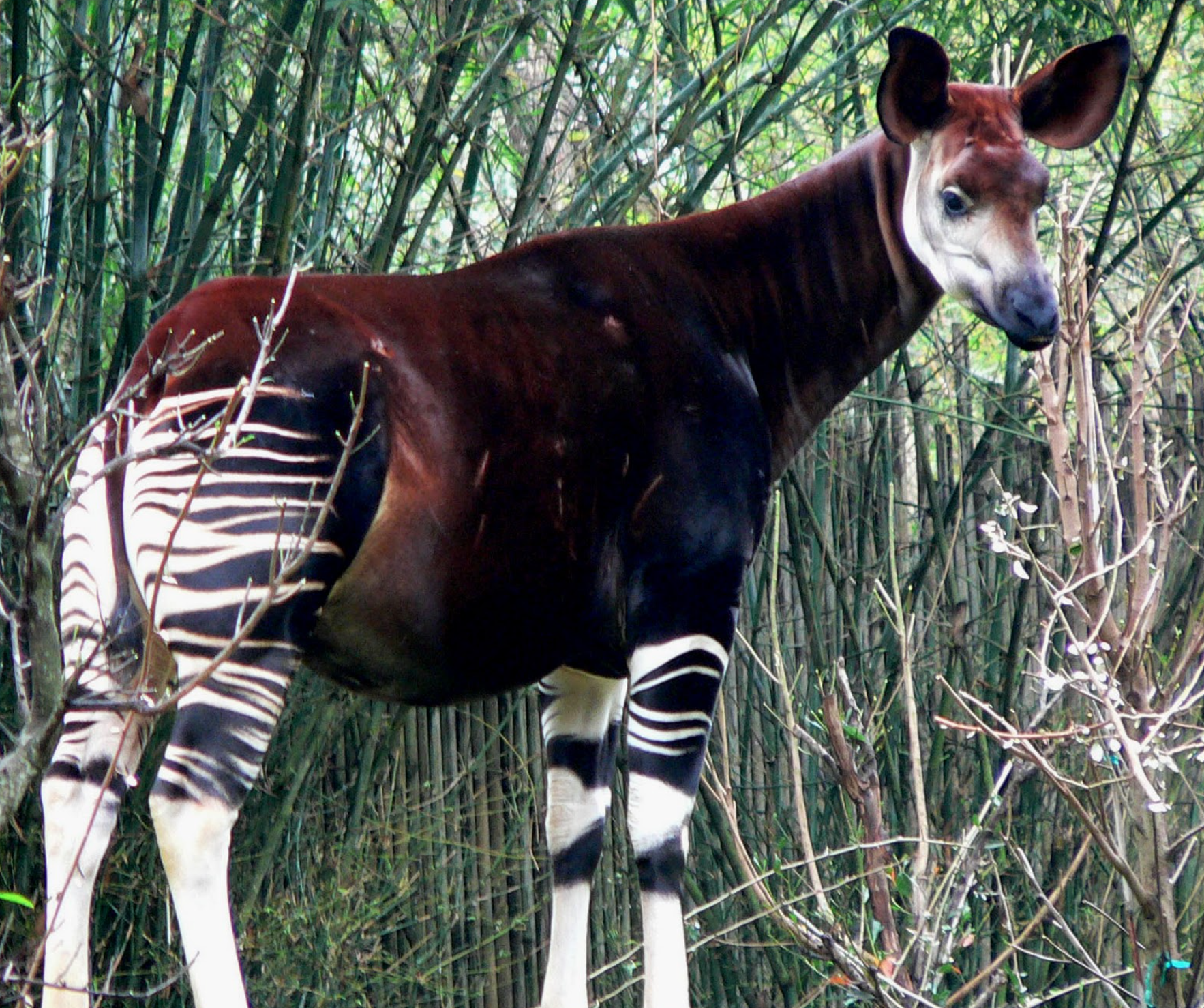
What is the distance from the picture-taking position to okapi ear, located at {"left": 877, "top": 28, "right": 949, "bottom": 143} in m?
2.62

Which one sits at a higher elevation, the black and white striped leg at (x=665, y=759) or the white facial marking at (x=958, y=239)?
the white facial marking at (x=958, y=239)

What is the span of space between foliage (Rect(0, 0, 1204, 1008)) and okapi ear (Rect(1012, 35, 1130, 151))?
35 cm

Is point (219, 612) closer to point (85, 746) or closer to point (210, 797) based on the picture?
point (210, 797)

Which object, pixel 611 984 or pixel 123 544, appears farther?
pixel 611 984

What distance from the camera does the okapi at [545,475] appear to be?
2.15 meters

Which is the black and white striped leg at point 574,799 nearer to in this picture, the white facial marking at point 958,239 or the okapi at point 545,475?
the okapi at point 545,475

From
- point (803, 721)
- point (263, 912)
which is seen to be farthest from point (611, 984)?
point (263, 912)

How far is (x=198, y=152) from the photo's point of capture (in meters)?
2.92

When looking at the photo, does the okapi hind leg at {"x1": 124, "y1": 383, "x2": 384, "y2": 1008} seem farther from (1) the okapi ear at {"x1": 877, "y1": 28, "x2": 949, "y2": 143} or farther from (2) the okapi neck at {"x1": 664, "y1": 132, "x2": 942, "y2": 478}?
(1) the okapi ear at {"x1": 877, "y1": 28, "x2": 949, "y2": 143}

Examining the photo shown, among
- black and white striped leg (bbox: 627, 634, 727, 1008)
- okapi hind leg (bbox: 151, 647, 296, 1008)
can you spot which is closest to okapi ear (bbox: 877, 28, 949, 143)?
black and white striped leg (bbox: 627, 634, 727, 1008)

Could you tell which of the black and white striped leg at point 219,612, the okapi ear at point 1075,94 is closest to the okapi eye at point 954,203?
the okapi ear at point 1075,94

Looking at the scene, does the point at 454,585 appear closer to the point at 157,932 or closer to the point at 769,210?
the point at 769,210

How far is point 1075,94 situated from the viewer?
2.83 m

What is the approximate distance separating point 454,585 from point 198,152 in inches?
44.6
